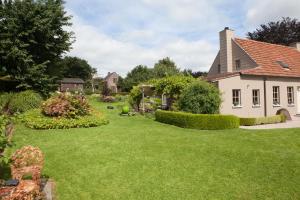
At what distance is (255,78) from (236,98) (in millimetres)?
2647

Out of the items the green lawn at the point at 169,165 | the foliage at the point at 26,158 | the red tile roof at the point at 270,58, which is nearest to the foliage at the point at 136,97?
the red tile roof at the point at 270,58

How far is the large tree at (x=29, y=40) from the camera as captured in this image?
57.4ft

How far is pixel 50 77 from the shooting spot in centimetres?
2042

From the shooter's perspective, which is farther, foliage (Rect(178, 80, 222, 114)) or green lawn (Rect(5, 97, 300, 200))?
foliage (Rect(178, 80, 222, 114))

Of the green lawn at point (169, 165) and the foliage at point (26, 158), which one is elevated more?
the foliage at point (26, 158)

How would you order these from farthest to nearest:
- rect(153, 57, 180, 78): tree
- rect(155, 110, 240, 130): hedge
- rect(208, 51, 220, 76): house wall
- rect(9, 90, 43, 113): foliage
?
rect(153, 57, 180, 78): tree → rect(208, 51, 220, 76): house wall → rect(9, 90, 43, 113): foliage → rect(155, 110, 240, 130): hedge

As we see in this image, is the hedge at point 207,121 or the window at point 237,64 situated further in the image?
the window at point 237,64

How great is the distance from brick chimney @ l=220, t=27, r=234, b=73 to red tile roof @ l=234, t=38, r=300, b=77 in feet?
2.36

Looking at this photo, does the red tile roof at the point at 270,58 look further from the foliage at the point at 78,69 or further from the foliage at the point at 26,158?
the foliage at the point at 78,69

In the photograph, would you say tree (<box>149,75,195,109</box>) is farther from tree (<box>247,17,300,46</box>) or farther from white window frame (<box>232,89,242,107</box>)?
tree (<box>247,17,300,46</box>)

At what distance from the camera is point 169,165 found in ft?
25.7

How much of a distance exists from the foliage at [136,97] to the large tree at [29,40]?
23.6ft

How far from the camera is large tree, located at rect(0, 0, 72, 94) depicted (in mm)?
17500

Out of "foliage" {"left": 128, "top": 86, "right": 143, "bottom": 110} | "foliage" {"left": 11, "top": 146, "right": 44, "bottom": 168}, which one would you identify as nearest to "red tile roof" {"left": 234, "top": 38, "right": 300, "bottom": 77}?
"foliage" {"left": 128, "top": 86, "right": 143, "bottom": 110}
